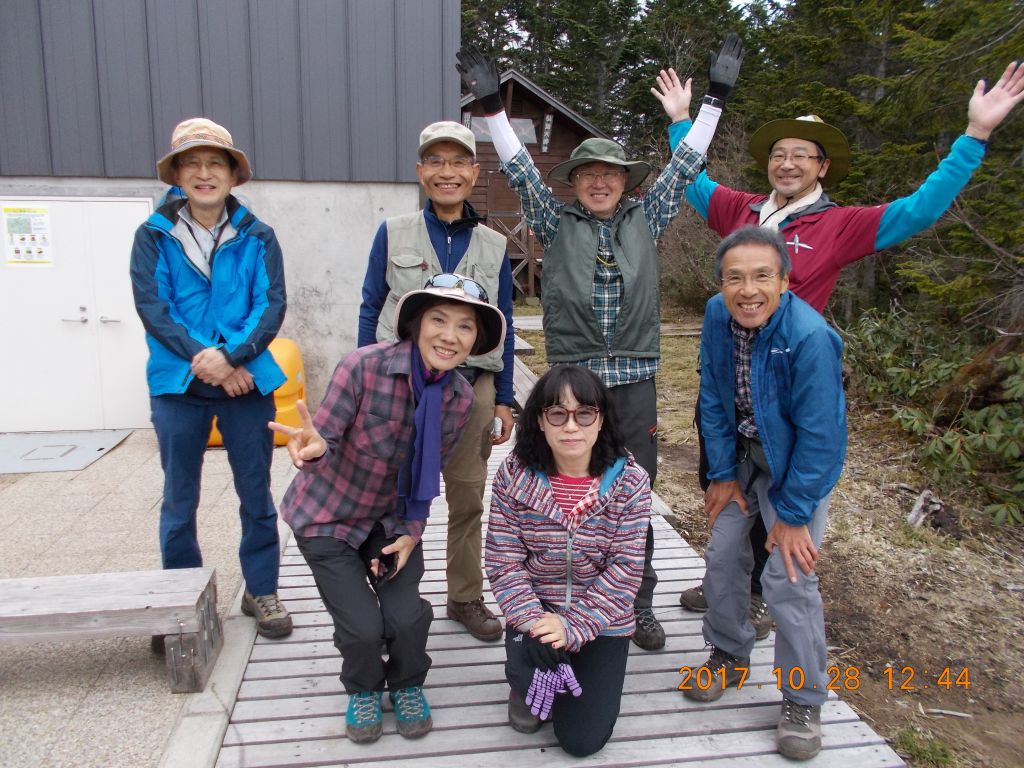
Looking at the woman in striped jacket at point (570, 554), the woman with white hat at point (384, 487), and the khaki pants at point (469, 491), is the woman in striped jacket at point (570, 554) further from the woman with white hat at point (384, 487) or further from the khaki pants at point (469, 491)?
the khaki pants at point (469, 491)

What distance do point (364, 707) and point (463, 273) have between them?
Answer: 166 cm

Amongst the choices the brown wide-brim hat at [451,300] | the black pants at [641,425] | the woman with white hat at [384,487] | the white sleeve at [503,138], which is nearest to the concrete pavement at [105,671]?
the woman with white hat at [384,487]

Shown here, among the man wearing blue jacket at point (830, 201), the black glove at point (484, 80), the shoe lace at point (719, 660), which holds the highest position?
the black glove at point (484, 80)

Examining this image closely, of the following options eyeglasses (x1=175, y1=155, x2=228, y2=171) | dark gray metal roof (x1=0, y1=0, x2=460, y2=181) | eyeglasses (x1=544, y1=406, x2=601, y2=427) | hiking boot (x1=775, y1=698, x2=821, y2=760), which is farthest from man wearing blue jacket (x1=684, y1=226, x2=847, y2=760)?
dark gray metal roof (x1=0, y1=0, x2=460, y2=181)

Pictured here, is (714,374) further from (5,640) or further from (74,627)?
(5,640)

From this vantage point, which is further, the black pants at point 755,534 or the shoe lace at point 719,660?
the black pants at point 755,534

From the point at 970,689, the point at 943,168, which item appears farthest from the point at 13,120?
the point at 970,689

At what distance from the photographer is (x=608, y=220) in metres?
3.05

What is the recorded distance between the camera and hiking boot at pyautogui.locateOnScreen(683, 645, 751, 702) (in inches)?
107

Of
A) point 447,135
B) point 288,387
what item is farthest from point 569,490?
point 288,387

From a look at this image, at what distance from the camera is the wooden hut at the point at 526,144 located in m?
19.9

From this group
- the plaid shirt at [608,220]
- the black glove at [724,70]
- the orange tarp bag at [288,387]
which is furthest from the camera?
the orange tarp bag at [288,387]

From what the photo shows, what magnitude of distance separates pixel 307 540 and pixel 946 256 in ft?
19.8

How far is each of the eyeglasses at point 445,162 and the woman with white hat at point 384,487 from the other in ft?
2.31
